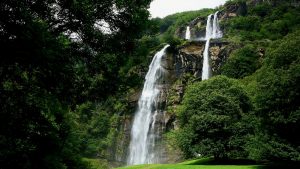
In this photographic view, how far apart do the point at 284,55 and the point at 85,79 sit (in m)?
19.3

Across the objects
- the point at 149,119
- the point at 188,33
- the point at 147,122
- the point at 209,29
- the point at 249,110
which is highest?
the point at 188,33

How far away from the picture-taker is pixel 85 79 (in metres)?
9.62

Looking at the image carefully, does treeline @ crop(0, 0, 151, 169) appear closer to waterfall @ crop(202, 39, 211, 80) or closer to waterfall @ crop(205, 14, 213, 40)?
waterfall @ crop(202, 39, 211, 80)

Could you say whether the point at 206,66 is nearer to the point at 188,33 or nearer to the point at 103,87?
the point at 188,33

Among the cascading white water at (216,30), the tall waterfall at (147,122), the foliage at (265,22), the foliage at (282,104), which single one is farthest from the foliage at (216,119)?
the cascading white water at (216,30)

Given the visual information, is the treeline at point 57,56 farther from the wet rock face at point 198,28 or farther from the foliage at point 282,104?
the wet rock face at point 198,28

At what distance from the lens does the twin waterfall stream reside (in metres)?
52.4

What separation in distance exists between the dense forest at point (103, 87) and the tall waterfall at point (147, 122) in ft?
8.73

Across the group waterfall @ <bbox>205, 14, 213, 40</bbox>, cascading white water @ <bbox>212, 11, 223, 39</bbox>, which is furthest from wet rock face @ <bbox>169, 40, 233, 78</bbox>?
waterfall @ <bbox>205, 14, 213, 40</bbox>

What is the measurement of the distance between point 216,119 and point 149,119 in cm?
2295

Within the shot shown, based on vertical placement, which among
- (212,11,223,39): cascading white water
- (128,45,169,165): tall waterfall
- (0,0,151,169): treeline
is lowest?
(128,45,169,165): tall waterfall

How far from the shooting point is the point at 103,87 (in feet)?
33.6

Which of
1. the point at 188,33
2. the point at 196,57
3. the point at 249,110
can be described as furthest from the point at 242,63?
the point at 188,33

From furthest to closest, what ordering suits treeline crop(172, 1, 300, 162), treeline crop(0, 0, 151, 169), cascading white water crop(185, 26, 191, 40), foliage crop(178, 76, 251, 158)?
cascading white water crop(185, 26, 191, 40)
foliage crop(178, 76, 251, 158)
treeline crop(172, 1, 300, 162)
treeline crop(0, 0, 151, 169)
